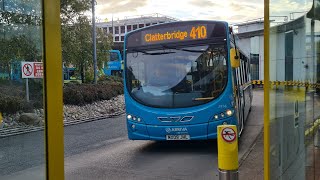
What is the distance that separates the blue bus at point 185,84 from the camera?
27.5ft

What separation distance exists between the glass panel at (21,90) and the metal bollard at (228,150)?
91.7 inches

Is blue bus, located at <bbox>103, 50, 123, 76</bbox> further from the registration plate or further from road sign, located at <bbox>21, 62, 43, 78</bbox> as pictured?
A: road sign, located at <bbox>21, 62, 43, 78</bbox>

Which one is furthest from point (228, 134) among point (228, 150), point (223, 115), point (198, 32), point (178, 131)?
point (198, 32)

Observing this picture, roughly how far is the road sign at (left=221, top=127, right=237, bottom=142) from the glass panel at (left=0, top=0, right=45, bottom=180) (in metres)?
2.32

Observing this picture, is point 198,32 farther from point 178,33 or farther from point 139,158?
point 139,158

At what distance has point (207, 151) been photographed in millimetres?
9031

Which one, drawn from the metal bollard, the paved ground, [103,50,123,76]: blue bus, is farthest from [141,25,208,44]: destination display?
[103,50,123,76]: blue bus

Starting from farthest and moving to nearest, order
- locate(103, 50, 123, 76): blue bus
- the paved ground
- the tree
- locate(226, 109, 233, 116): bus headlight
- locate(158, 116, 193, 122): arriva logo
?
1. locate(103, 50, 123, 76): blue bus
2. the tree
3. locate(158, 116, 193, 122): arriva logo
4. locate(226, 109, 233, 116): bus headlight
5. the paved ground

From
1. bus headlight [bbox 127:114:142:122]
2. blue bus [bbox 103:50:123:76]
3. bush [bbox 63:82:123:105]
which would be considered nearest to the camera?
bus headlight [bbox 127:114:142:122]

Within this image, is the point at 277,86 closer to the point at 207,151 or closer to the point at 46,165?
the point at 46,165

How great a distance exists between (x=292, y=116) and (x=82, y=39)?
803 inches

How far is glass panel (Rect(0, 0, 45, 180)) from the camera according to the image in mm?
2146

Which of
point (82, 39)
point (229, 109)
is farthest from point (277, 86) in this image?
point (82, 39)

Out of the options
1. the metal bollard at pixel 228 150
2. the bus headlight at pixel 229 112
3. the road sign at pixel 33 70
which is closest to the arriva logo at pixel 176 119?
the bus headlight at pixel 229 112
